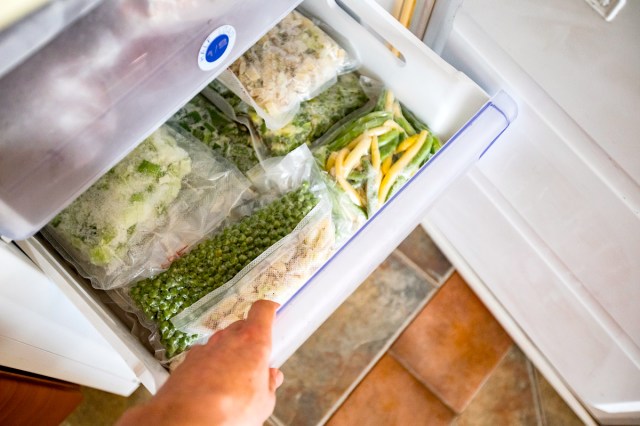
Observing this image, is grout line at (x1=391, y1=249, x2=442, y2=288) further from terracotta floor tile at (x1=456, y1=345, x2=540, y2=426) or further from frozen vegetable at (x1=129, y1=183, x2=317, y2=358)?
frozen vegetable at (x1=129, y1=183, x2=317, y2=358)

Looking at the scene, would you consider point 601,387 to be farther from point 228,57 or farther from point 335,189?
point 228,57

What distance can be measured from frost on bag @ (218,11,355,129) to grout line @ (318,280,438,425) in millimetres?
638

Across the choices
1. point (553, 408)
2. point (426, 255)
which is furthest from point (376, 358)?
point (553, 408)

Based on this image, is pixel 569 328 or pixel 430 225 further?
pixel 430 225

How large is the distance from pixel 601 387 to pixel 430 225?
513mm

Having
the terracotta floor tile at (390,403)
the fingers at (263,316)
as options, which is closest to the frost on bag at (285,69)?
the fingers at (263,316)

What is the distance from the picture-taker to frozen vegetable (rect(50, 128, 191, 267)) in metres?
0.79

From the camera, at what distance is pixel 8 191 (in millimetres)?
484

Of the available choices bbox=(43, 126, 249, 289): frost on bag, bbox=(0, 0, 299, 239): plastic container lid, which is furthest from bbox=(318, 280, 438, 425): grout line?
bbox=(0, 0, 299, 239): plastic container lid

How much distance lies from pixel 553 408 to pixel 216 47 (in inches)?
44.9

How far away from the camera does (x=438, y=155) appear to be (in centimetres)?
74

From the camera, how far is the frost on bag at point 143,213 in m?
0.79

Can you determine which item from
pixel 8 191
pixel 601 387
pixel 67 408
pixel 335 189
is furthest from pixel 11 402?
pixel 601 387

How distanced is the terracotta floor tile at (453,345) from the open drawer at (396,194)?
53cm
